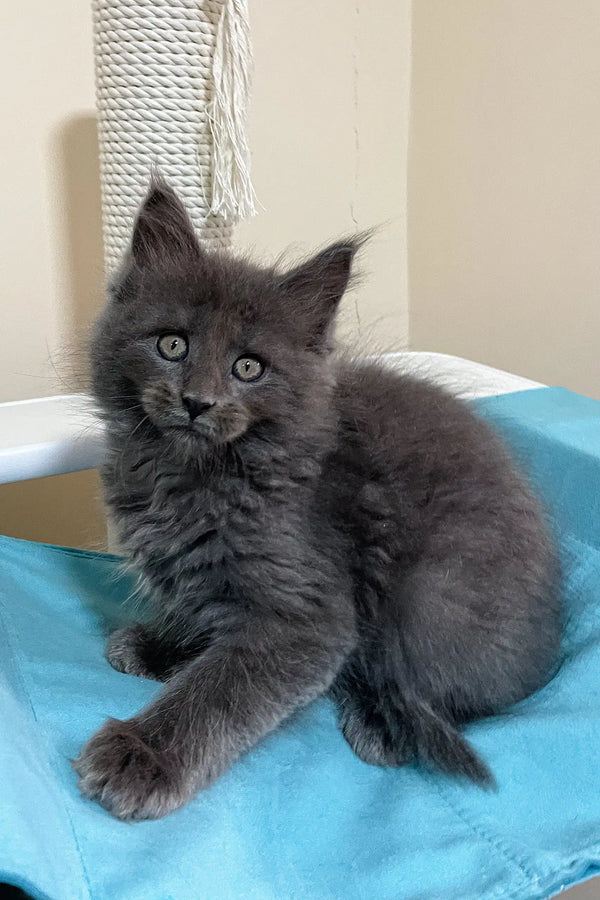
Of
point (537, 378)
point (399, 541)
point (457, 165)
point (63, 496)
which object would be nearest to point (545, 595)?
point (399, 541)

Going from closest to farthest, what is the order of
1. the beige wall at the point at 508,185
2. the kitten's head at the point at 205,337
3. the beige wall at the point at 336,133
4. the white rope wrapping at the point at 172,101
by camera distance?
the kitten's head at the point at 205,337 < the white rope wrapping at the point at 172,101 < the beige wall at the point at 508,185 < the beige wall at the point at 336,133

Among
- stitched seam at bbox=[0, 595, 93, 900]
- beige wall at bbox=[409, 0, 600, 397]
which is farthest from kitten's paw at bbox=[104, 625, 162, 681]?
beige wall at bbox=[409, 0, 600, 397]

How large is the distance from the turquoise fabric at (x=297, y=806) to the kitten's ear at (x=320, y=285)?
60 centimetres

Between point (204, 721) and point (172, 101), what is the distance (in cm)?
125

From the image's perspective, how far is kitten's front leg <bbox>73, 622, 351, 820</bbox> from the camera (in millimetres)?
980

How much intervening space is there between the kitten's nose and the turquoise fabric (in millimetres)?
411

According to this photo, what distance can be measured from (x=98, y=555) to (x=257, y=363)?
25.8 inches

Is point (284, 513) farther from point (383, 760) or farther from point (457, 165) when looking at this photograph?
point (457, 165)

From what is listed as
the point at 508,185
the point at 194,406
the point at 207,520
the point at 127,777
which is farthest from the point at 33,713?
the point at 508,185

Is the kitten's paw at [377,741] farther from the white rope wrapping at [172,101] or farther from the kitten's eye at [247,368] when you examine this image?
the white rope wrapping at [172,101]

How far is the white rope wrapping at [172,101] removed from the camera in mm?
1682

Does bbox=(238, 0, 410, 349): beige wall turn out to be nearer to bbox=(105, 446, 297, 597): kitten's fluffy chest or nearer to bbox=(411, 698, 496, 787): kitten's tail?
bbox=(105, 446, 297, 597): kitten's fluffy chest

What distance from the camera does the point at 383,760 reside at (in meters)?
1.21

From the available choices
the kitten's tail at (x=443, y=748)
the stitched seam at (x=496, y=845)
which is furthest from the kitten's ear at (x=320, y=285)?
the stitched seam at (x=496, y=845)
